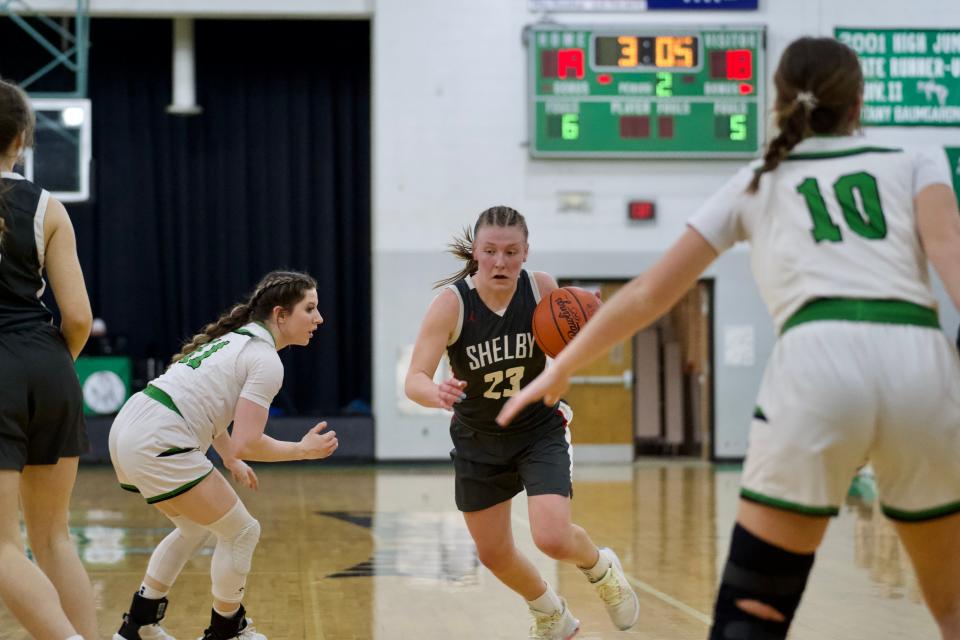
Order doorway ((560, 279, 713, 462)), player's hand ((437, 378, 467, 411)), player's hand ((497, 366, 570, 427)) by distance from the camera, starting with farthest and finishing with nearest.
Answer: doorway ((560, 279, 713, 462)) < player's hand ((437, 378, 467, 411)) < player's hand ((497, 366, 570, 427))

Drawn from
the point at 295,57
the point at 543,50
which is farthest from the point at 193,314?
the point at 543,50

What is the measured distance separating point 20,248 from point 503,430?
5.80 ft

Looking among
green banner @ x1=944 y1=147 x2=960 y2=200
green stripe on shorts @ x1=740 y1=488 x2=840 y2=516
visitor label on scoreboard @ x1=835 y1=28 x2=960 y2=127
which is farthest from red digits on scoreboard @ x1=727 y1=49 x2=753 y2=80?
green stripe on shorts @ x1=740 y1=488 x2=840 y2=516

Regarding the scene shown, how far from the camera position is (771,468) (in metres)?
2.38

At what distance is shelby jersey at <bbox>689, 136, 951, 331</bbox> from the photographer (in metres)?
2.44

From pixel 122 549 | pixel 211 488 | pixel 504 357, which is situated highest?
pixel 504 357

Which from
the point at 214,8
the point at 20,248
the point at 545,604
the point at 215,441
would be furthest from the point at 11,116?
the point at 214,8

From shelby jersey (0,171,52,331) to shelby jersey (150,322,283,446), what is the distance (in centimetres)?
96

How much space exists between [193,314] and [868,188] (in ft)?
45.2

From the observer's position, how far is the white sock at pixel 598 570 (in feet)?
14.3

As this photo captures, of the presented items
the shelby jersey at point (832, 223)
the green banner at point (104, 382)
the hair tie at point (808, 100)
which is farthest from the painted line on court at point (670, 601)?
the green banner at point (104, 382)

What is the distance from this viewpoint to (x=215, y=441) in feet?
14.9

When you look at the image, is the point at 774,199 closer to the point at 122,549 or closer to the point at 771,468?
the point at 771,468

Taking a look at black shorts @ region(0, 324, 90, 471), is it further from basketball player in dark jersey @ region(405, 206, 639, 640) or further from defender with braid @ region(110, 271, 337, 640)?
basketball player in dark jersey @ region(405, 206, 639, 640)
